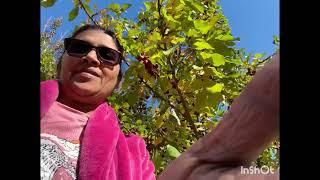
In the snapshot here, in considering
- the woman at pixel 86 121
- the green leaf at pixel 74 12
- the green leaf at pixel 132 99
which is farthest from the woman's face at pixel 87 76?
the green leaf at pixel 132 99

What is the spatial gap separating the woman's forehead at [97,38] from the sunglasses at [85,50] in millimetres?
14

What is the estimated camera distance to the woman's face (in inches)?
37.7

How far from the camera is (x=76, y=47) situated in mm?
1013

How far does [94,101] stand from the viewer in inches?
39.3

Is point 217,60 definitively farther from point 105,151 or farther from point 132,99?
point 105,151

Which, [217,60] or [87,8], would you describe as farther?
[87,8]

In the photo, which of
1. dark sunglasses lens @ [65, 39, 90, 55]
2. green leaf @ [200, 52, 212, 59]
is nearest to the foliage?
dark sunglasses lens @ [65, 39, 90, 55]

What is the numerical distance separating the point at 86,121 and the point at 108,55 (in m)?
0.17

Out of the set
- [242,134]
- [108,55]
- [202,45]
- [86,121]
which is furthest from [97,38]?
[242,134]

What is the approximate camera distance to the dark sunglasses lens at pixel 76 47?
99 centimetres
